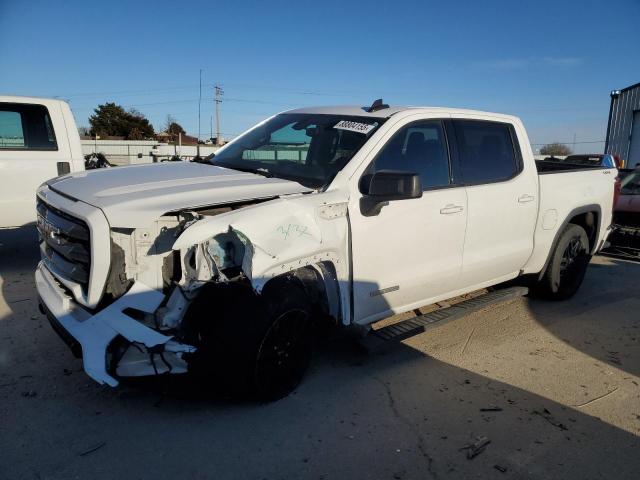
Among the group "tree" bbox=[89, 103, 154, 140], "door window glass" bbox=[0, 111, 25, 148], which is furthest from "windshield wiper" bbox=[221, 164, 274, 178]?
"tree" bbox=[89, 103, 154, 140]

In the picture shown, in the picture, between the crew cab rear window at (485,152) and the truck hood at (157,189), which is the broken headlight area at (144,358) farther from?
the crew cab rear window at (485,152)

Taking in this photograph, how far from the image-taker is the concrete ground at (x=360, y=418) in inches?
102

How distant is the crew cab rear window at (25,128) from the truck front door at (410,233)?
4.86 meters

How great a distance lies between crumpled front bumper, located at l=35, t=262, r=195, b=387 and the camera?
256 centimetres

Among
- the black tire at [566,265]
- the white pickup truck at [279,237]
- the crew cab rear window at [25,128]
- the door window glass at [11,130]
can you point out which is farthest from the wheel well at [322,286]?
the door window glass at [11,130]

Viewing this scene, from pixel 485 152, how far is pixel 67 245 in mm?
3392

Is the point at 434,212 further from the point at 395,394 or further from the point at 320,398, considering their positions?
the point at 320,398

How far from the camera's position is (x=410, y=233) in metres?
3.52

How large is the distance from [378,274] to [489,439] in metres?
1.23

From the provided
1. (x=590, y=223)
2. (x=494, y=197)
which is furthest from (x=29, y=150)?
(x=590, y=223)

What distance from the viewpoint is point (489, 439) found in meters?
2.88

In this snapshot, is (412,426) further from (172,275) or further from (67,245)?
(67,245)

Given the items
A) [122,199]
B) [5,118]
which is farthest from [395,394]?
[5,118]

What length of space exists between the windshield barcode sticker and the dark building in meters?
20.6
